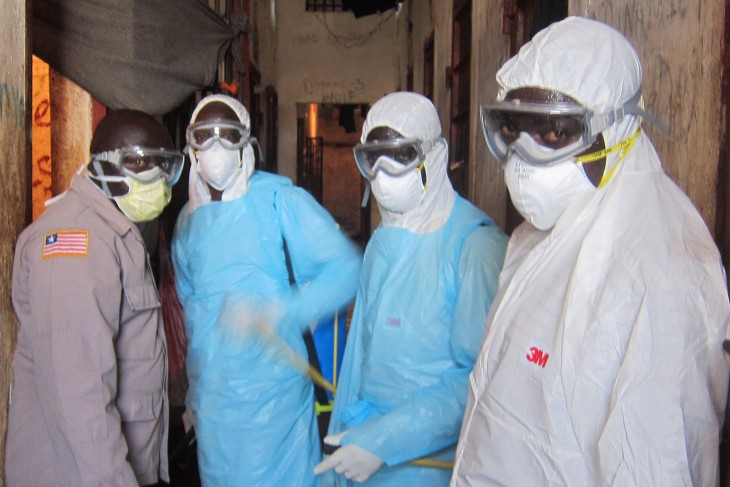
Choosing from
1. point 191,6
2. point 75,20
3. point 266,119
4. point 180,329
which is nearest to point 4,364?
point 180,329

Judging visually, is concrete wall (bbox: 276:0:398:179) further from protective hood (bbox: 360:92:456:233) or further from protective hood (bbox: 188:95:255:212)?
protective hood (bbox: 360:92:456:233)

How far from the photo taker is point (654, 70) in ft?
5.02

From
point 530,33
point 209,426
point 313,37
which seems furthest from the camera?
point 313,37

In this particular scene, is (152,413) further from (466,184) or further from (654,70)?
(466,184)

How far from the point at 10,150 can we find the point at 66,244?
0.40 metres

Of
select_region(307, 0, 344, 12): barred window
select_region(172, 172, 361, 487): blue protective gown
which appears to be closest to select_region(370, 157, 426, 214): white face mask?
select_region(172, 172, 361, 487): blue protective gown

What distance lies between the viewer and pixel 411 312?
1.75m

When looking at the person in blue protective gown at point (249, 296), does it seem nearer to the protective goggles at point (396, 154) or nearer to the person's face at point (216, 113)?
the person's face at point (216, 113)

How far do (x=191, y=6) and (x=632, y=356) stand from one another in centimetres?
315

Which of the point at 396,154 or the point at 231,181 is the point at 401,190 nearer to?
the point at 396,154

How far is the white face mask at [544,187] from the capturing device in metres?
1.12

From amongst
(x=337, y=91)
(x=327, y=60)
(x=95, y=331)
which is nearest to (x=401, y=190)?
(x=95, y=331)

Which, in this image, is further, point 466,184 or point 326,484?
point 466,184

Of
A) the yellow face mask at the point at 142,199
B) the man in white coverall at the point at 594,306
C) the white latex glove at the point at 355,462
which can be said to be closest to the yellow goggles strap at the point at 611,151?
the man in white coverall at the point at 594,306
